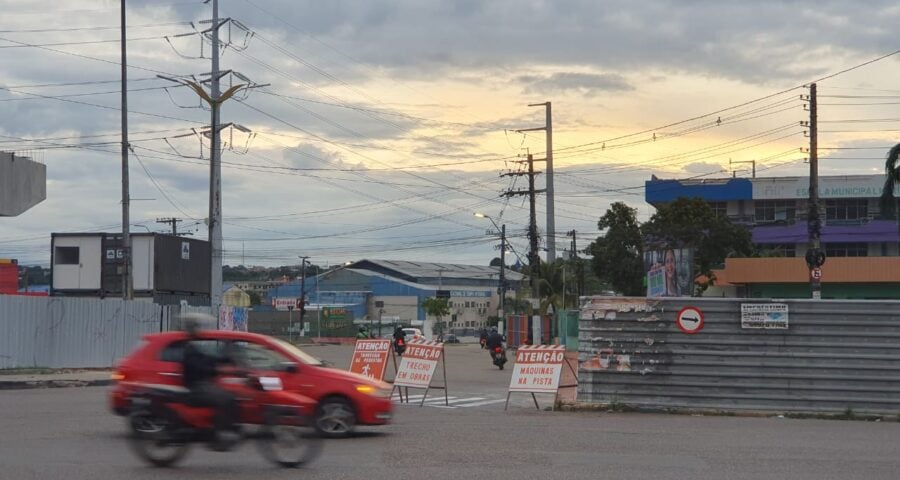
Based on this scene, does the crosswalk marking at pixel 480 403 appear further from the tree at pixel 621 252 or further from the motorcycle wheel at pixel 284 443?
the tree at pixel 621 252

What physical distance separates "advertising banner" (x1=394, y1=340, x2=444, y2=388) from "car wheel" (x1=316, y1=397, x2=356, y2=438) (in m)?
7.37

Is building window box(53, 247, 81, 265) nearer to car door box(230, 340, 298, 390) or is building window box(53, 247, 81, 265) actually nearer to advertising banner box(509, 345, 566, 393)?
advertising banner box(509, 345, 566, 393)

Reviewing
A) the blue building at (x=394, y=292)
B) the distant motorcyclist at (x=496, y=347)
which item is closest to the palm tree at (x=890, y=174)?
the distant motorcyclist at (x=496, y=347)

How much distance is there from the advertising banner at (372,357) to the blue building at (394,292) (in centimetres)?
8554

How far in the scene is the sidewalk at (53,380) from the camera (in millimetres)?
28047

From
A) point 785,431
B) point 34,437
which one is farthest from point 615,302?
point 34,437

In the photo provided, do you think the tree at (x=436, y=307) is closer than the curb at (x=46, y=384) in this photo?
No

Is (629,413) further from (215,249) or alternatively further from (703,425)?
(215,249)

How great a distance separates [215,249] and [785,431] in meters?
28.4

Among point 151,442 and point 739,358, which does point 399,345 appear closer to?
point 739,358

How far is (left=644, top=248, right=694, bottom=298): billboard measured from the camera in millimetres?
48562

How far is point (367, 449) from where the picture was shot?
46.5ft

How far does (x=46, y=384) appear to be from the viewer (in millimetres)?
28656

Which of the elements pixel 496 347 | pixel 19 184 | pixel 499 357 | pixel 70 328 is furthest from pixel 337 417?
pixel 496 347
